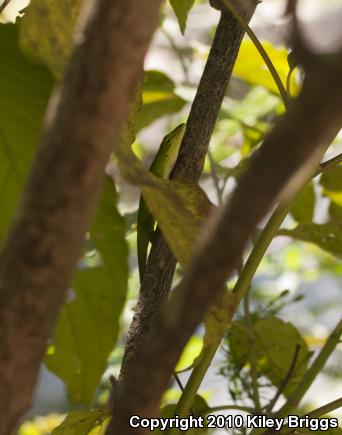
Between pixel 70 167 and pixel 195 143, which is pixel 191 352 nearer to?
pixel 195 143

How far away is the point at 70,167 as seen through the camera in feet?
0.71

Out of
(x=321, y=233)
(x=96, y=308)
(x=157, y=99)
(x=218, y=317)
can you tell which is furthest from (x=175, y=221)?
(x=157, y=99)

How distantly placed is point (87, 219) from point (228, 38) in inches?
10.7

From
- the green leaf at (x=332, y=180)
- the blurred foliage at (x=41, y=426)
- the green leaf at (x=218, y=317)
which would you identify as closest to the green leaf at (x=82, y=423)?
the green leaf at (x=218, y=317)

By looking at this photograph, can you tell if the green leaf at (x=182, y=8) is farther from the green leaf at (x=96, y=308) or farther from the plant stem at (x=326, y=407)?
the plant stem at (x=326, y=407)

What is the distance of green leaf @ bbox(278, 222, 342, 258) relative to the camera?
57cm

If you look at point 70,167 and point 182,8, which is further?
point 182,8

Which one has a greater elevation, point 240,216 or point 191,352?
point 191,352

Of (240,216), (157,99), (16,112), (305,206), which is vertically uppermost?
(157,99)

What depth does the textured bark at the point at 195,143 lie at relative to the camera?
449 millimetres

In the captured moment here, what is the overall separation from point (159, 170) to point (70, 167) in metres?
0.31

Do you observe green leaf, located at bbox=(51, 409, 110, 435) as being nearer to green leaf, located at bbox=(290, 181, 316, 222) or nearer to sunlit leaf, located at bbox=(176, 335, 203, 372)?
green leaf, located at bbox=(290, 181, 316, 222)

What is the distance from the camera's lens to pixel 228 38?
465mm

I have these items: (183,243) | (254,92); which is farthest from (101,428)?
(254,92)
